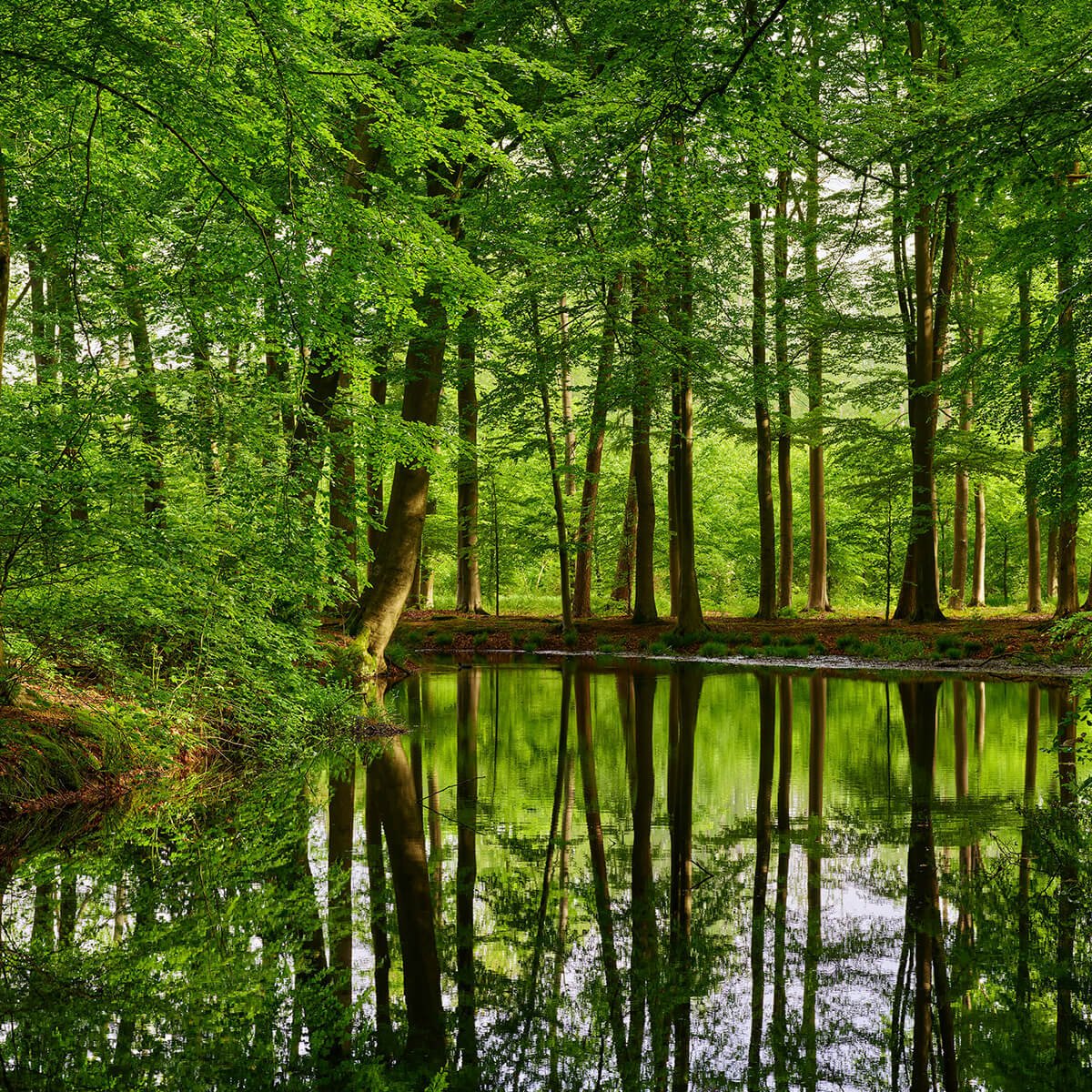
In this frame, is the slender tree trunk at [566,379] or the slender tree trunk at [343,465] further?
the slender tree trunk at [566,379]

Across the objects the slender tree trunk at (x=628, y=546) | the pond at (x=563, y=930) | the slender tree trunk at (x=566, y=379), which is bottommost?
the pond at (x=563, y=930)

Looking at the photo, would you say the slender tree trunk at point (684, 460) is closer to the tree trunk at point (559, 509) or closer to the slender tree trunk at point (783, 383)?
the slender tree trunk at point (783, 383)

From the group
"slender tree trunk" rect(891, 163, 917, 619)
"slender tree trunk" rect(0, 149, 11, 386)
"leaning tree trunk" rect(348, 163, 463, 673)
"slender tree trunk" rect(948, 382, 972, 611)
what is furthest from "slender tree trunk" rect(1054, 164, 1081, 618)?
"slender tree trunk" rect(948, 382, 972, 611)

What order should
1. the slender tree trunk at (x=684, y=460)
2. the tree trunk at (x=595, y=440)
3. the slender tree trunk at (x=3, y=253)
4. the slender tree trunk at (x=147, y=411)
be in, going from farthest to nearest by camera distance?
the slender tree trunk at (x=684, y=460) → the tree trunk at (x=595, y=440) → the slender tree trunk at (x=147, y=411) → the slender tree trunk at (x=3, y=253)

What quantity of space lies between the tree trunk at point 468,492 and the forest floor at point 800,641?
136cm

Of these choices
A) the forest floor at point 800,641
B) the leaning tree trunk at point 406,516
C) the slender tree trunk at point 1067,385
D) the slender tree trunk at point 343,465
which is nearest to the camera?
the slender tree trunk at point 1067,385

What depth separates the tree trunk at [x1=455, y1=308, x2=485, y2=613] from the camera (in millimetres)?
20031

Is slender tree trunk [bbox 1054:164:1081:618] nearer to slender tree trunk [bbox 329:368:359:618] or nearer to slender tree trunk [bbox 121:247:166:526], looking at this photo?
slender tree trunk [bbox 329:368:359:618]

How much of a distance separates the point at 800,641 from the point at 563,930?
663 inches

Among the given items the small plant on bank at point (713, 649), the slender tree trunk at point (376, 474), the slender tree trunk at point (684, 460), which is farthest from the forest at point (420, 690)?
the small plant on bank at point (713, 649)

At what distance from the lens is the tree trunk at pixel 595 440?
61.1 ft

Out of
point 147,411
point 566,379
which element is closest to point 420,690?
point 147,411

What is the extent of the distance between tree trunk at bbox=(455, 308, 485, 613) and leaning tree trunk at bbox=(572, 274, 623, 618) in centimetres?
266

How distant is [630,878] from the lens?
5727mm
